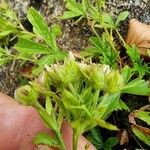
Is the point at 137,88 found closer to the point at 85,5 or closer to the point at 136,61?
the point at 136,61

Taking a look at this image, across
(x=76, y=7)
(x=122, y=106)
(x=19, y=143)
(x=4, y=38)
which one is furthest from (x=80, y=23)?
(x=19, y=143)

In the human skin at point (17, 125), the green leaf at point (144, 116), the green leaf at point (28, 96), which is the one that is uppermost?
the green leaf at point (28, 96)

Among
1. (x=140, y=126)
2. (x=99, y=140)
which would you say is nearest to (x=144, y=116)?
(x=140, y=126)

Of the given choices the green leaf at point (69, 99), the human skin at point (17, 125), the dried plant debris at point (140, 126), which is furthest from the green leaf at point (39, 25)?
the green leaf at point (69, 99)

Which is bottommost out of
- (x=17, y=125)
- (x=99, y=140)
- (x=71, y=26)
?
(x=99, y=140)

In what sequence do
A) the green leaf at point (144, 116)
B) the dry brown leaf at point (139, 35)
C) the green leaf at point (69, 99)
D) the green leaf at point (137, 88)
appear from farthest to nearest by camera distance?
1. the dry brown leaf at point (139, 35)
2. the green leaf at point (144, 116)
3. the green leaf at point (137, 88)
4. the green leaf at point (69, 99)

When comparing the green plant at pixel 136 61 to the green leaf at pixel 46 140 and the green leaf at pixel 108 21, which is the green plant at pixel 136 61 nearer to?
the green leaf at pixel 108 21

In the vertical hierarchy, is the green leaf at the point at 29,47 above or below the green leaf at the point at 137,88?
above
